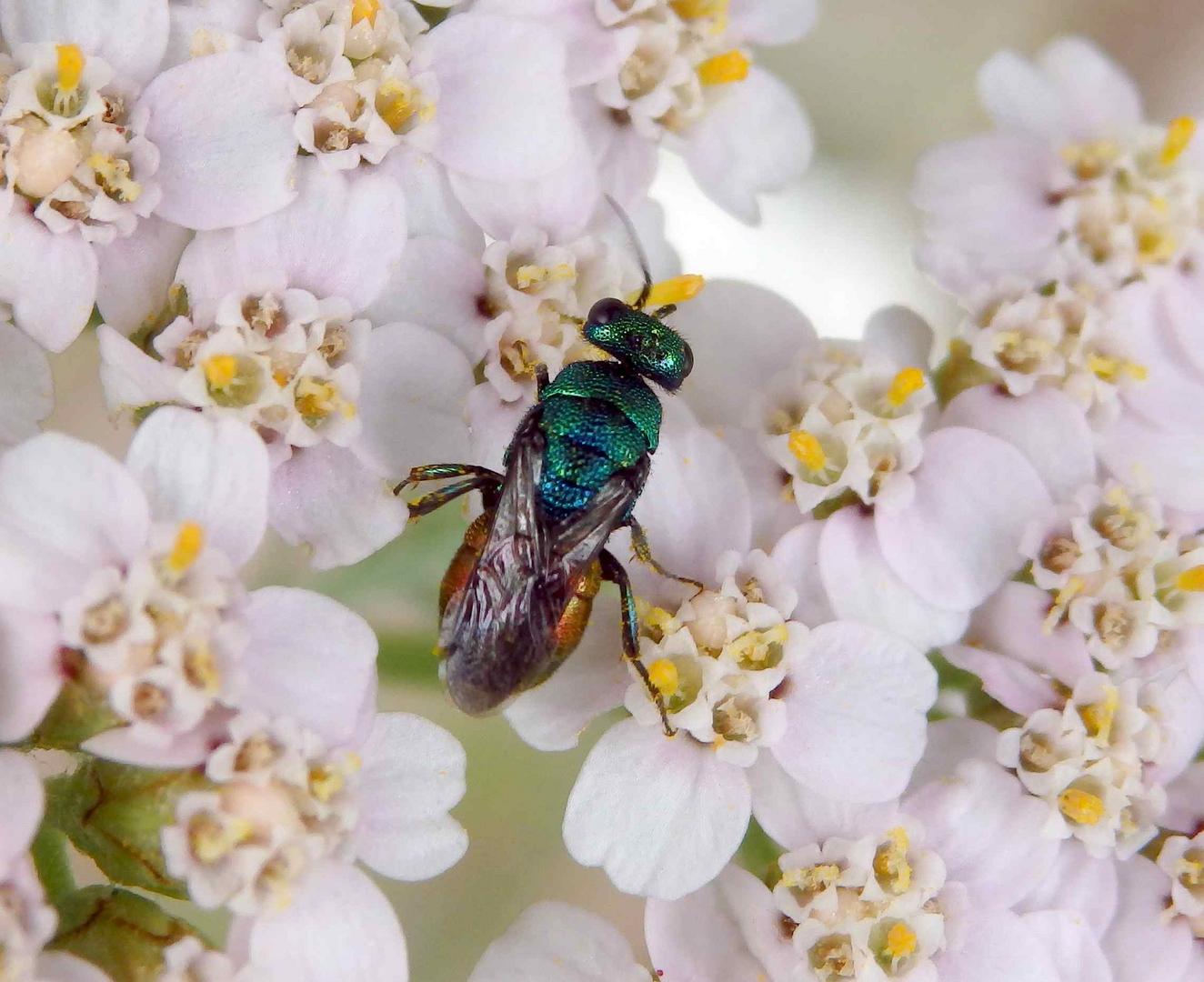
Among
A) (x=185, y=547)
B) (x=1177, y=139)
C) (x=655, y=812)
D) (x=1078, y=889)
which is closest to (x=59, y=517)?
(x=185, y=547)

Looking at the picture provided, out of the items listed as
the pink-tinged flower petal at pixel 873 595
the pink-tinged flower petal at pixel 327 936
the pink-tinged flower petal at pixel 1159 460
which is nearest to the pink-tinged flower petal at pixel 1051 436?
the pink-tinged flower petal at pixel 1159 460

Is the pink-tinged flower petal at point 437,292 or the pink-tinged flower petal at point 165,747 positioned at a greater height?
the pink-tinged flower petal at point 437,292

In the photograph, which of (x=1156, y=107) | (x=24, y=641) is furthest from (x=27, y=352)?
(x=1156, y=107)

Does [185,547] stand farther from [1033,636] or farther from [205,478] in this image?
[1033,636]

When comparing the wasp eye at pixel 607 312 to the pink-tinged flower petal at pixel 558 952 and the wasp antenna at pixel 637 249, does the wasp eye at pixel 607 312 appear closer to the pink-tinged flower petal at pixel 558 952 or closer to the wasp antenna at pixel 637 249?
the wasp antenna at pixel 637 249

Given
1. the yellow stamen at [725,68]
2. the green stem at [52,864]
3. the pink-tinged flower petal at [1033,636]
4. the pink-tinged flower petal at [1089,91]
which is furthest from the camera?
the pink-tinged flower petal at [1089,91]

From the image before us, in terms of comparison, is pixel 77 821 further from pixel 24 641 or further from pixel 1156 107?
pixel 1156 107
